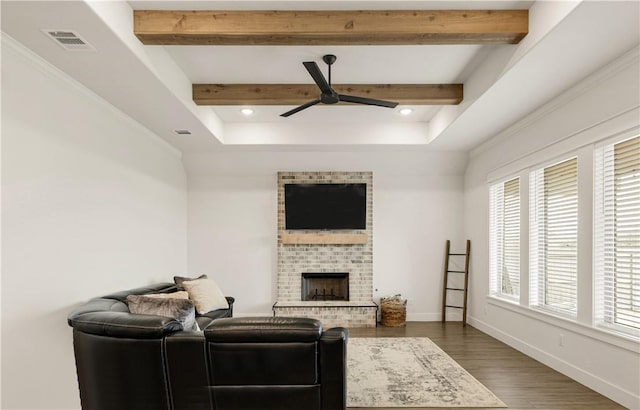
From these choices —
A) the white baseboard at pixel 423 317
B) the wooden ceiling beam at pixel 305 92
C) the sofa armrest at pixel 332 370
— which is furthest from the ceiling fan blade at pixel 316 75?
the white baseboard at pixel 423 317

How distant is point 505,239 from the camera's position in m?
5.70

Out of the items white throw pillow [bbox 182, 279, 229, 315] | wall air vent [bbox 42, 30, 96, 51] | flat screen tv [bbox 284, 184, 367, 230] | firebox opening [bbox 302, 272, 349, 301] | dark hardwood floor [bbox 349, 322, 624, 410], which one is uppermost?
wall air vent [bbox 42, 30, 96, 51]

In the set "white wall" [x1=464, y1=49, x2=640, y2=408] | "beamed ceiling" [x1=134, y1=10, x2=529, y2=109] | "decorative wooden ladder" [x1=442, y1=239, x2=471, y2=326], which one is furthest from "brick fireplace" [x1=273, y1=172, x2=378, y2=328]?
"beamed ceiling" [x1=134, y1=10, x2=529, y2=109]

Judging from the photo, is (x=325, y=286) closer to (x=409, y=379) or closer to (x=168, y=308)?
(x=409, y=379)

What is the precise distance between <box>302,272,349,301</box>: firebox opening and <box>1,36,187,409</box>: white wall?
3.09 meters

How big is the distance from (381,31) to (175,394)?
2.93m

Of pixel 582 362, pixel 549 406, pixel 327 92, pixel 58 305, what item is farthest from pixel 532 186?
pixel 58 305

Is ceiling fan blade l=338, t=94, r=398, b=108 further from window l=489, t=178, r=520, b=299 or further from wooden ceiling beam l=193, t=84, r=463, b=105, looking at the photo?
window l=489, t=178, r=520, b=299

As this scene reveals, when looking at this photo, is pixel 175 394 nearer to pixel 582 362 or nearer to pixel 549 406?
pixel 549 406

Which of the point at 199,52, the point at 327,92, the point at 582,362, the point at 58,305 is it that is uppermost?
the point at 199,52

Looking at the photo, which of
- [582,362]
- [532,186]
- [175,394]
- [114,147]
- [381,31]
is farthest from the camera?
[532,186]

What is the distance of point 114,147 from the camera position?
430cm

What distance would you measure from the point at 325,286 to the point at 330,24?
4969mm

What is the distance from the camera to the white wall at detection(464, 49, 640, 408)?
3.26 metres
